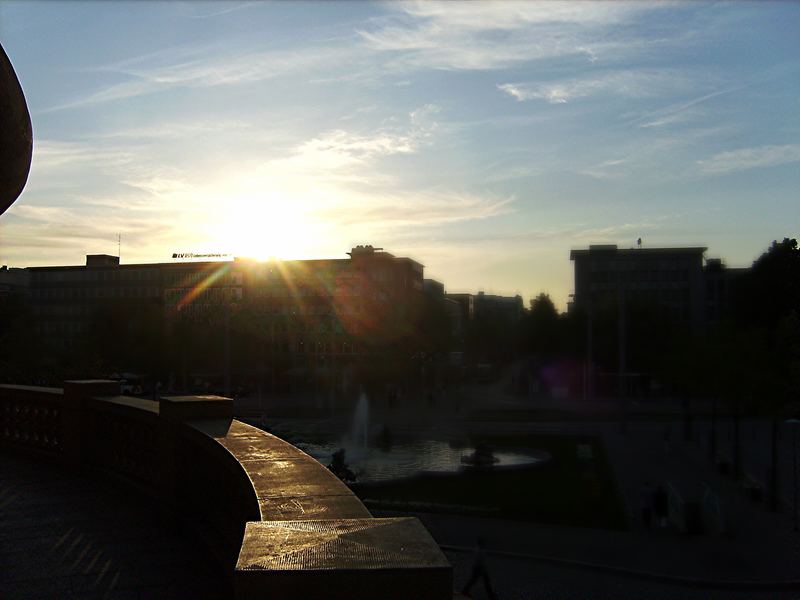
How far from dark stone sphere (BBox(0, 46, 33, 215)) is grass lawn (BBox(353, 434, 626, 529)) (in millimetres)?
21822

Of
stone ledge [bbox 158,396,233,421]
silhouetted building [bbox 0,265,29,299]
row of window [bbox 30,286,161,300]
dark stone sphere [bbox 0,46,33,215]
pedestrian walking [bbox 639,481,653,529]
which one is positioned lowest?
pedestrian walking [bbox 639,481,653,529]

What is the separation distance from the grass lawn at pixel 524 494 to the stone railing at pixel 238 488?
52.3ft

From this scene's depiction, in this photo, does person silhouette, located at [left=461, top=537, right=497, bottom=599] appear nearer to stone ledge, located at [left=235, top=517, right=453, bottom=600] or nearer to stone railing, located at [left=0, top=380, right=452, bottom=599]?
stone railing, located at [left=0, top=380, right=452, bottom=599]

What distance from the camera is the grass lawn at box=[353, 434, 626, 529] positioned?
79.4ft

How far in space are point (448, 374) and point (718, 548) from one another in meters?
72.6

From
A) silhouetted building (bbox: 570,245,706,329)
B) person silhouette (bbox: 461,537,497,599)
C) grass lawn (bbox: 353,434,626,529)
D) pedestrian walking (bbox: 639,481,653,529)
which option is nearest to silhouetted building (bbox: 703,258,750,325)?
silhouetted building (bbox: 570,245,706,329)

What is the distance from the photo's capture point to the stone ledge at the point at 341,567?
8.91 ft

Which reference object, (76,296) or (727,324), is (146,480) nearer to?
(727,324)

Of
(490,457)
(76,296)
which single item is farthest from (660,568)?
(76,296)

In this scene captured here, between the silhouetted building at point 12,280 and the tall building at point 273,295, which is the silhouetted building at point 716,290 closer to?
the tall building at point 273,295

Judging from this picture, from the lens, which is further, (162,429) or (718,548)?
(718,548)

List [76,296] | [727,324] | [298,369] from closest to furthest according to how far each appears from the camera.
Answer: [727,324] → [298,369] → [76,296]

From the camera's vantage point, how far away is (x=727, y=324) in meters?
40.4

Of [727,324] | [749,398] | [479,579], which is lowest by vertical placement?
[479,579]
